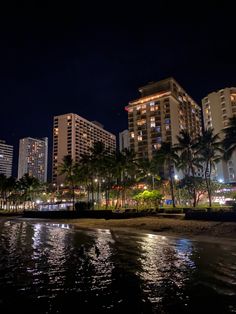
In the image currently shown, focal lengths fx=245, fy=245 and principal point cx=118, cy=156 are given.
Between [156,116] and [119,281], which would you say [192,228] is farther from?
[156,116]

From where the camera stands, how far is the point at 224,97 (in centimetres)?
13900

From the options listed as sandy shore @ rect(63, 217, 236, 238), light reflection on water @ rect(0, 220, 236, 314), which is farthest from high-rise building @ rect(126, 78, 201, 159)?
light reflection on water @ rect(0, 220, 236, 314)

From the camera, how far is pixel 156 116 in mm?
156375

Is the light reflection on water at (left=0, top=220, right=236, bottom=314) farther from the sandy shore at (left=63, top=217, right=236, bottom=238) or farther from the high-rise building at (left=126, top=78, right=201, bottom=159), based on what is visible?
the high-rise building at (left=126, top=78, right=201, bottom=159)

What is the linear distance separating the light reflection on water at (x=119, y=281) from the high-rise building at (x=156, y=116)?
5059 inches

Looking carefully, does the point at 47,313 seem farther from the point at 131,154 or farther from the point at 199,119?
the point at 199,119

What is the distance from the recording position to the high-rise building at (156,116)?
15075cm

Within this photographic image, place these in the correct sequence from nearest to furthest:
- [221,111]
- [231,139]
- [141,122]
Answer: [231,139] < [221,111] < [141,122]

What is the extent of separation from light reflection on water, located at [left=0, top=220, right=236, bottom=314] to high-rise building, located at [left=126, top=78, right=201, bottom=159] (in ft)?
422

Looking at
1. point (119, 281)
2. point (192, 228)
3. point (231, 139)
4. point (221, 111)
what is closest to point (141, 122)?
point (221, 111)

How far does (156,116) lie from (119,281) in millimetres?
150057

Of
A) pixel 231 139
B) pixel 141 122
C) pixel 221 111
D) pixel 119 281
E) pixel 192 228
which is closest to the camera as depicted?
pixel 119 281

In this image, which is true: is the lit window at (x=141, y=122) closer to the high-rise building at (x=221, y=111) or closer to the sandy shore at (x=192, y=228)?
the high-rise building at (x=221, y=111)

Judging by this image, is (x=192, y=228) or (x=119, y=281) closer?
(x=119, y=281)
